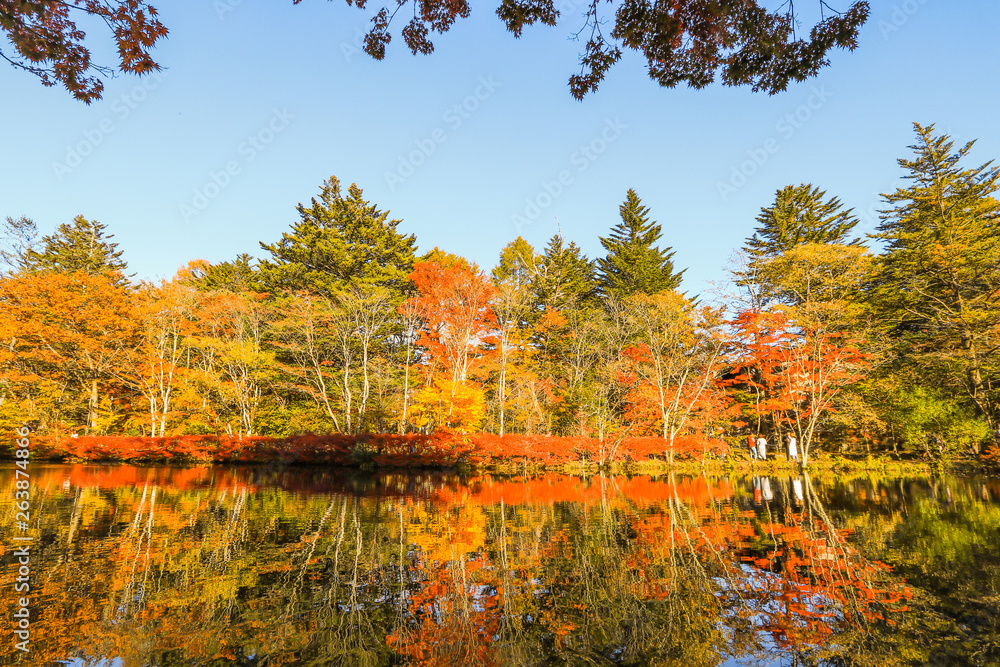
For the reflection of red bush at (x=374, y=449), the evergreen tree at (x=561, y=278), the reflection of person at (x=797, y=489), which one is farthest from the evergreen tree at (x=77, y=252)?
the reflection of person at (x=797, y=489)

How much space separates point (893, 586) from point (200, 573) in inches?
231

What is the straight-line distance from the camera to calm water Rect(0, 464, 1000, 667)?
2.54 meters

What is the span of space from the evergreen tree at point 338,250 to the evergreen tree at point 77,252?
12800 millimetres

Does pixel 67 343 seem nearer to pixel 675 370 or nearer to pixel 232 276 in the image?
pixel 232 276

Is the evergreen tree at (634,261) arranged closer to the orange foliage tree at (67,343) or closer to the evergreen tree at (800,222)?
the evergreen tree at (800,222)

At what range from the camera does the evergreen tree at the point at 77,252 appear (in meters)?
30.7

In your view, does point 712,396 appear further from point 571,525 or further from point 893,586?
point 893,586

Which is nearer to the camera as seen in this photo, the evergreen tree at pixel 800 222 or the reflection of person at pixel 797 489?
the reflection of person at pixel 797 489

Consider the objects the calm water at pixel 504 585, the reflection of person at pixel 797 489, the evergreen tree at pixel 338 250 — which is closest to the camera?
the calm water at pixel 504 585

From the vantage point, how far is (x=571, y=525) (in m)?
6.22

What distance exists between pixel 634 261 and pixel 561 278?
5906 mm

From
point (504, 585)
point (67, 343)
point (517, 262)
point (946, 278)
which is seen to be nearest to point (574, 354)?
point (517, 262)

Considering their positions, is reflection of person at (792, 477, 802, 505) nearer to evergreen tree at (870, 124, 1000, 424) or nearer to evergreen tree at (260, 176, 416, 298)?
evergreen tree at (870, 124, 1000, 424)

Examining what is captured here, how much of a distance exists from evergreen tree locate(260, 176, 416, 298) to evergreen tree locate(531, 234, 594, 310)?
8.98m
